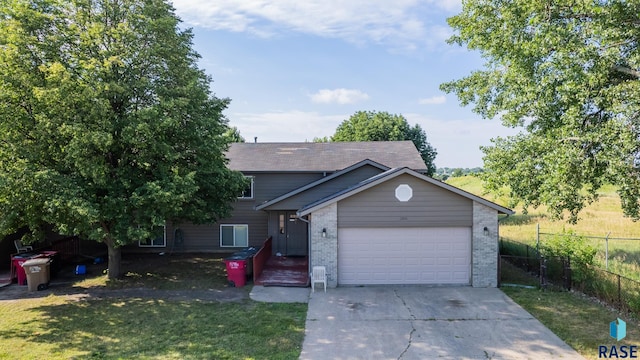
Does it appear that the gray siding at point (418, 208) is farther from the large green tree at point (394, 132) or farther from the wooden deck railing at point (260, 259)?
the large green tree at point (394, 132)

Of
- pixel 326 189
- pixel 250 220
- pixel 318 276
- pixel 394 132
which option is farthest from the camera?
pixel 394 132

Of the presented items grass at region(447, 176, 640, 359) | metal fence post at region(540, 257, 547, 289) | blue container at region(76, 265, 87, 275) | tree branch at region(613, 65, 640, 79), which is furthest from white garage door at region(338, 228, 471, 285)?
blue container at region(76, 265, 87, 275)

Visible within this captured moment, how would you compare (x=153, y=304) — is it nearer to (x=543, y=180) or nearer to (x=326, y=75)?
(x=543, y=180)

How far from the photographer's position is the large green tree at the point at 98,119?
35.7 feet

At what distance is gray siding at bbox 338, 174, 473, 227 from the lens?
1312 cm

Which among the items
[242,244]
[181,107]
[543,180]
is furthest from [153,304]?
[543,180]

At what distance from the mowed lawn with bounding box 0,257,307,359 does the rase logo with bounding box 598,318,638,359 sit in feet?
21.4

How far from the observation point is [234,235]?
Answer: 19.6 metres

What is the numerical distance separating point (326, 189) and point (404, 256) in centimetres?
537

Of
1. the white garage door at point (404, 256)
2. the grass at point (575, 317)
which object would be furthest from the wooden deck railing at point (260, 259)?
the grass at point (575, 317)

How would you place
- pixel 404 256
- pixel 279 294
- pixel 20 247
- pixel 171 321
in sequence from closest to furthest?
pixel 171 321, pixel 279 294, pixel 404 256, pixel 20 247

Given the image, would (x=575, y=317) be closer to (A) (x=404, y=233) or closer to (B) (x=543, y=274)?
(B) (x=543, y=274)

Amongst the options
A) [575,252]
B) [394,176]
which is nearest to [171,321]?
[394,176]

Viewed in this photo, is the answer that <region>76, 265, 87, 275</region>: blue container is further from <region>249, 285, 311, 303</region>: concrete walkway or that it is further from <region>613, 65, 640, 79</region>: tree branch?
<region>613, 65, 640, 79</region>: tree branch
